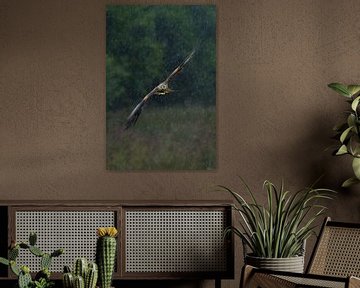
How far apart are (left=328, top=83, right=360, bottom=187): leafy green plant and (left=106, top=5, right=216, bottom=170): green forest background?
0.92 m

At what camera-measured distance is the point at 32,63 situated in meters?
5.71

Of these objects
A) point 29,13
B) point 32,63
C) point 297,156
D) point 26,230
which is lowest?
point 26,230

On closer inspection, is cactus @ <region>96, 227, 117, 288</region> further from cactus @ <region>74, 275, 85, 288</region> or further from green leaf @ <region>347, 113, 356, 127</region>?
green leaf @ <region>347, 113, 356, 127</region>

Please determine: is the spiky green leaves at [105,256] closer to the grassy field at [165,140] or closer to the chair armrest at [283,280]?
the chair armrest at [283,280]

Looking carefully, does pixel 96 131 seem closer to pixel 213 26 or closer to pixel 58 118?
pixel 58 118

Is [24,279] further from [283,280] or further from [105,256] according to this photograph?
[283,280]

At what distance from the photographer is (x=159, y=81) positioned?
5766 mm

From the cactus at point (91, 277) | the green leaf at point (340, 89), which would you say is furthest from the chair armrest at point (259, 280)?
the green leaf at point (340, 89)

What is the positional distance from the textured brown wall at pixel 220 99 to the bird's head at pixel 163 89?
377mm

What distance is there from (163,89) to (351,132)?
1396mm

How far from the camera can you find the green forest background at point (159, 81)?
5738 mm

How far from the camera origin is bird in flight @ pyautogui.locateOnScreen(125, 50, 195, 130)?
5.75 m

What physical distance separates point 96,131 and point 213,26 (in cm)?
116

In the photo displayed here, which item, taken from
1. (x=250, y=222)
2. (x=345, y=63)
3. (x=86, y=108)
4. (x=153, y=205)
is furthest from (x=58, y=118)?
(x=345, y=63)
